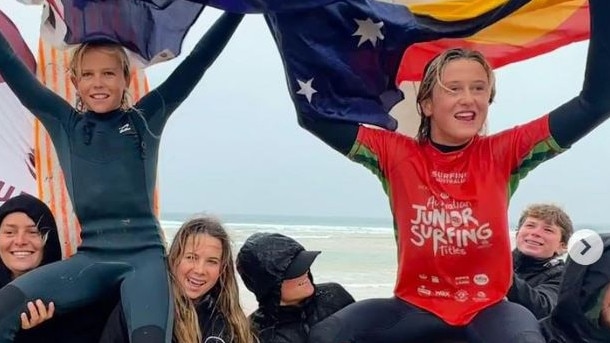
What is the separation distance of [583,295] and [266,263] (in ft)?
4.34

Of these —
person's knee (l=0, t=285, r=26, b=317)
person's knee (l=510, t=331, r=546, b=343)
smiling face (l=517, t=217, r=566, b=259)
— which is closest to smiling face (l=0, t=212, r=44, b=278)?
person's knee (l=0, t=285, r=26, b=317)

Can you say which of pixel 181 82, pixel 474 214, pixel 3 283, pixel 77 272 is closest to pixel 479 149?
pixel 474 214

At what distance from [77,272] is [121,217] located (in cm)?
29

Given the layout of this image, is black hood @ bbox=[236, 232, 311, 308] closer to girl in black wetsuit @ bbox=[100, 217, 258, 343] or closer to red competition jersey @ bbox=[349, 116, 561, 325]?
girl in black wetsuit @ bbox=[100, 217, 258, 343]

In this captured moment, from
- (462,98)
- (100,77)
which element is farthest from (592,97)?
(100,77)

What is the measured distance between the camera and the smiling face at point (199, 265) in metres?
3.46

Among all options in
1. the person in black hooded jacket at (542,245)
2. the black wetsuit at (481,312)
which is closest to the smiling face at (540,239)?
the person in black hooded jacket at (542,245)

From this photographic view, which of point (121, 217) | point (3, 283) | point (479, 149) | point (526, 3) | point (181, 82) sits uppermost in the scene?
point (526, 3)

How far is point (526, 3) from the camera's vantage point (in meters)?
3.64

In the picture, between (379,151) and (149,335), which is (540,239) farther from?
(149,335)

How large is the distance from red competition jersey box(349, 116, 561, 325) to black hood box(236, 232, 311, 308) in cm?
54

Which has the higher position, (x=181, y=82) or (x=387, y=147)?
(x=181, y=82)

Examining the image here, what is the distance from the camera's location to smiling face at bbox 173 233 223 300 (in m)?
3.46

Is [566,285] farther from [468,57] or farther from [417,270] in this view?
[468,57]
